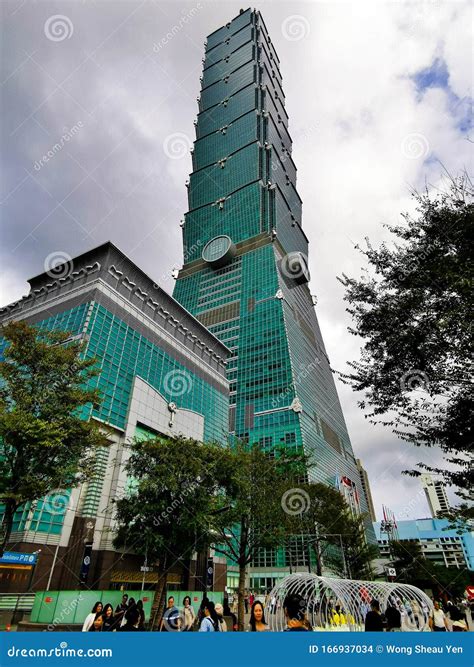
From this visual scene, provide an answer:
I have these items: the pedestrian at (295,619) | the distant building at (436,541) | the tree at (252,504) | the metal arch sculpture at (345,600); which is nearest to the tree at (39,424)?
the metal arch sculpture at (345,600)

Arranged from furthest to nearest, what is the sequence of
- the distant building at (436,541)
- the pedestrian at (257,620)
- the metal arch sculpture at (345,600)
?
the distant building at (436,541), the metal arch sculpture at (345,600), the pedestrian at (257,620)

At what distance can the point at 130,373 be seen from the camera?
1593 inches

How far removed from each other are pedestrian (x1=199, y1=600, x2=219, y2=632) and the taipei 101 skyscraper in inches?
2301

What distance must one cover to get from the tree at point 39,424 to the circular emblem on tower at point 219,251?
10023 centimetres

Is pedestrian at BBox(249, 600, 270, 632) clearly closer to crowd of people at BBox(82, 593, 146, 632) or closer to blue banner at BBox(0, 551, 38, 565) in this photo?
crowd of people at BBox(82, 593, 146, 632)

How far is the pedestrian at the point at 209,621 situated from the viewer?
8578 mm

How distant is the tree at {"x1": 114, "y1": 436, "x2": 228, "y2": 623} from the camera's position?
68.1 ft

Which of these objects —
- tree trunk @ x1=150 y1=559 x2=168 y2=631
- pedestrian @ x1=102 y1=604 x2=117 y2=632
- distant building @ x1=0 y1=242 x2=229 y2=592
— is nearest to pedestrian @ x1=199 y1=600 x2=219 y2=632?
pedestrian @ x1=102 y1=604 x2=117 y2=632

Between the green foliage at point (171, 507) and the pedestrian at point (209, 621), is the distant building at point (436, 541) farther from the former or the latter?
the pedestrian at point (209, 621)

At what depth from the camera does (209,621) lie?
28.6ft

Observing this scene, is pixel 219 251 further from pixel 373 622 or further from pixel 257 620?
pixel 257 620

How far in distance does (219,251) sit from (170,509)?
101520 millimetres
